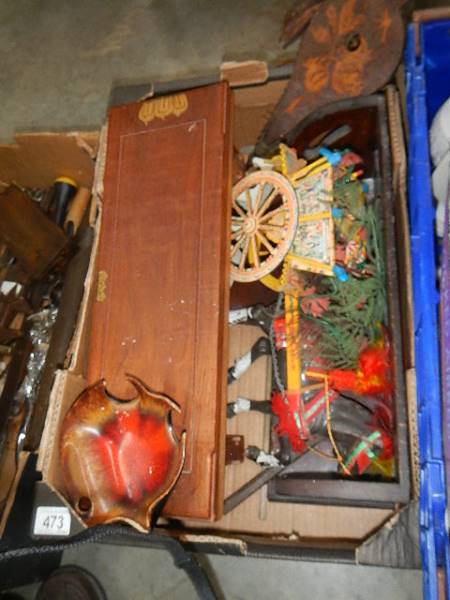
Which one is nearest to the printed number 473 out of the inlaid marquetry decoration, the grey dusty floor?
the grey dusty floor

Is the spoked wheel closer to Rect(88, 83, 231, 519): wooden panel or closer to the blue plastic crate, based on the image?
Rect(88, 83, 231, 519): wooden panel

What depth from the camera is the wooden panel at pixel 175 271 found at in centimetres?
90

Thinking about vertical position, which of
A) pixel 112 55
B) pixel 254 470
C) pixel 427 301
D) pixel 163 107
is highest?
pixel 112 55

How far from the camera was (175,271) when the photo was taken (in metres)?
0.99

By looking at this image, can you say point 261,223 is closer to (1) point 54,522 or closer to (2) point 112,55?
(1) point 54,522

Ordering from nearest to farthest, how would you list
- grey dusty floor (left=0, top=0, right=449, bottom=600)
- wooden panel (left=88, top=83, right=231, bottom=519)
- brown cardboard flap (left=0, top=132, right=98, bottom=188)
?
wooden panel (left=88, top=83, right=231, bottom=519), brown cardboard flap (left=0, top=132, right=98, bottom=188), grey dusty floor (left=0, top=0, right=449, bottom=600)

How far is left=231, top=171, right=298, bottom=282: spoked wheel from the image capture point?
1.00m

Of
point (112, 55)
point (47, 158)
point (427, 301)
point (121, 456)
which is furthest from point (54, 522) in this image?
point (112, 55)

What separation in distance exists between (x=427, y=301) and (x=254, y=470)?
712 millimetres

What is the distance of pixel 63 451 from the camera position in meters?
0.89

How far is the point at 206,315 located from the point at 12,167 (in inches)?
40.7

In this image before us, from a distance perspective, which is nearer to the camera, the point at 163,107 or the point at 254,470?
A: the point at 163,107

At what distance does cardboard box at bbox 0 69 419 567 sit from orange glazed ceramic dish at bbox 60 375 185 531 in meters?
0.11

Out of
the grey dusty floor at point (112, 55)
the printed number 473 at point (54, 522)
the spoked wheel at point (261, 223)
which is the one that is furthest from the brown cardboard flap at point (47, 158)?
the printed number 473 at point (54, 522)
